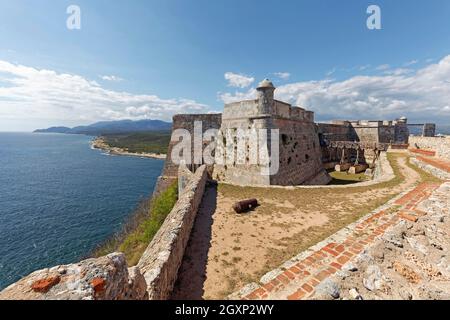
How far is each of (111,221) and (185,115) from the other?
15.5m

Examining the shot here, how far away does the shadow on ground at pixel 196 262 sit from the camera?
4.07 m

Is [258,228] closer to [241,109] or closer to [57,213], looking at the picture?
[241,109]

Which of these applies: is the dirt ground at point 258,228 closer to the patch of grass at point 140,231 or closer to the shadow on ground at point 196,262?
the shadow on ground at point 196,262

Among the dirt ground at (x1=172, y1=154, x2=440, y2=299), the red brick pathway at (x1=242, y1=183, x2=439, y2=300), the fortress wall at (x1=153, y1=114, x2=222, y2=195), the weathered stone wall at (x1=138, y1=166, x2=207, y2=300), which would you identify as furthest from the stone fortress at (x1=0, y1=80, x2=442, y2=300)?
the dirt ground at (x1=172, y1=154, x2=440, y2=299)

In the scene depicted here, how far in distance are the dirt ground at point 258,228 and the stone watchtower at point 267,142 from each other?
4.14 m

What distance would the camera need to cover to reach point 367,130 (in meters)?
33.8

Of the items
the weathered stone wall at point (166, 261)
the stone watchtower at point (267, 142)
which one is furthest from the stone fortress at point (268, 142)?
the weathered stone wall at point (166, 261)

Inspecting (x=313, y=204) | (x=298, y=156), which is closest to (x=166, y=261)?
(x=313, y=204)

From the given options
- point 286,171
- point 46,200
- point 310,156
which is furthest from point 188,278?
point 46,200

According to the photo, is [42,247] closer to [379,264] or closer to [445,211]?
[379,264]

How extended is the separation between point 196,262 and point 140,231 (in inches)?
648

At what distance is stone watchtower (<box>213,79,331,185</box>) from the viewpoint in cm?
1381

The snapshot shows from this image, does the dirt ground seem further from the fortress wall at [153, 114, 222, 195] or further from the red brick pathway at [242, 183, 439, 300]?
the fortress wall at [153, 114, 222, 195]

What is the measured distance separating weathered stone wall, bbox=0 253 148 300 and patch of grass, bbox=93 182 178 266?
12.2 metres
